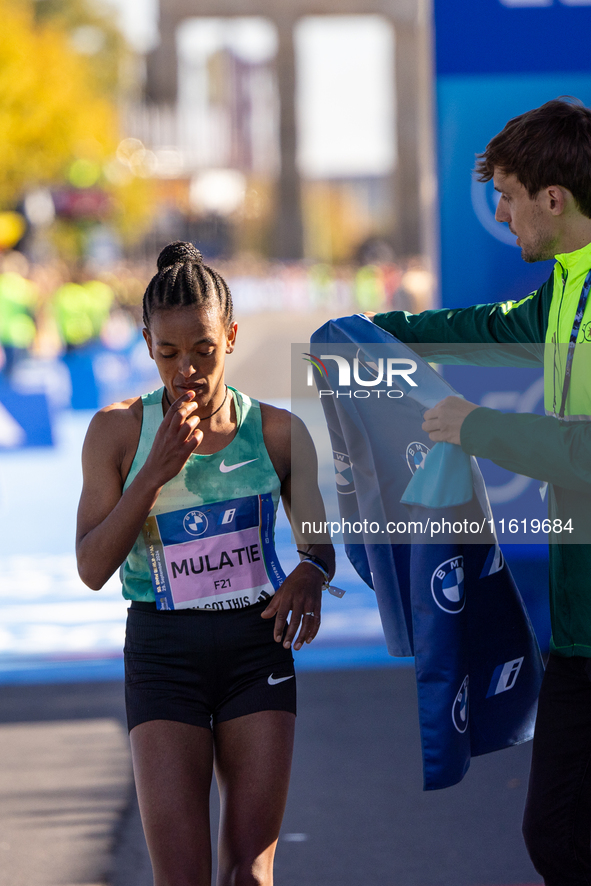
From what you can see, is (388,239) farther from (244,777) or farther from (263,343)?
(244,777)

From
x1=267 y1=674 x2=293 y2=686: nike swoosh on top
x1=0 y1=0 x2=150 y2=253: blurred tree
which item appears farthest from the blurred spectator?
x1=267 y1=674 x2=293 y2=686: nike swoosh on top

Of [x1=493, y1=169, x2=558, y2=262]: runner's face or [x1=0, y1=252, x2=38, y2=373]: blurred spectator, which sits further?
[x1=0, y1=252, x2=38, y2=373]: blurred spectator

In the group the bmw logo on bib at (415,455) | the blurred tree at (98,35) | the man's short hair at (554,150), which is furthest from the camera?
the blurred tree at (98,35)

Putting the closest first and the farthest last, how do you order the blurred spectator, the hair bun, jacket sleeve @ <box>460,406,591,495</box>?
jacket sleeve @ <box>460,406,591,495</box>, the hair bun, the blurred spectator

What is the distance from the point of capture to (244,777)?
8.04ft

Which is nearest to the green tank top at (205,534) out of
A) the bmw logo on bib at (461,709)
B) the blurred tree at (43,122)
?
the bmw logo on bib at (461,709)

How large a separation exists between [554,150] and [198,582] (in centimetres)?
121

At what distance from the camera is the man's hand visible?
242 cm

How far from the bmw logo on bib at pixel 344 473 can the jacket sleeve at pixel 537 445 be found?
60 cm

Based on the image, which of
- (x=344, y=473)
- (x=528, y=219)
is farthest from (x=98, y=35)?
(x=528, y=219)

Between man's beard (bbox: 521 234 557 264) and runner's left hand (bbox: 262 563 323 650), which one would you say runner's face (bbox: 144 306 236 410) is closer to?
runner's left hand (bbox: 262 563 323 650)

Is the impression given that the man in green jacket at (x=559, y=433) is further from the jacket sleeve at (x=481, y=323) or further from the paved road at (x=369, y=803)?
the paved road at (x=369, y=803)

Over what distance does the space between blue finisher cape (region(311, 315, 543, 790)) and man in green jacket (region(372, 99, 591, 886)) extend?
188mm

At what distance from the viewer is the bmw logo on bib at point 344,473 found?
2926 millimetres
